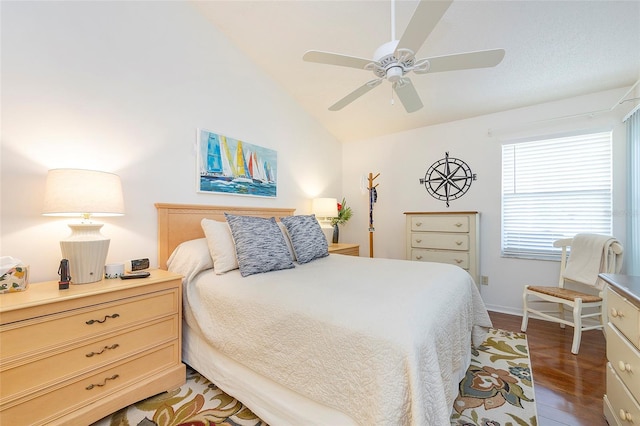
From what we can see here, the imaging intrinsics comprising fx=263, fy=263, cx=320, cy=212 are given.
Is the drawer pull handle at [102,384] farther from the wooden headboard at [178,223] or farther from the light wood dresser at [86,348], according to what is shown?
the wooden headboard at [178,223]

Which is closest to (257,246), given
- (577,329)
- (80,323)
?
(80,323)

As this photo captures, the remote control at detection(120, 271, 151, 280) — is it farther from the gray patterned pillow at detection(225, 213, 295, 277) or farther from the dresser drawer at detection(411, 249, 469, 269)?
the dresser drawer at detection(411, 249, 469, 269)

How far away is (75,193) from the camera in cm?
152

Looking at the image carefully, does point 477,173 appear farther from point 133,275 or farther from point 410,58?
point 133,275

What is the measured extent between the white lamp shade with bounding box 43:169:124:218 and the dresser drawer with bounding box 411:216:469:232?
310 cm

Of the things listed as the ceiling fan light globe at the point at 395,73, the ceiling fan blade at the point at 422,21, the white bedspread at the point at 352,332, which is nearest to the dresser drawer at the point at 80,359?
the white bedspread at the point at 352,332

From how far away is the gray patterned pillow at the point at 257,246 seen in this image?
6.36 ft

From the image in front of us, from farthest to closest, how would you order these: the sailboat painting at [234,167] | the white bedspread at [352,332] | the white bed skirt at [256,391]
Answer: the sailboat painting at [234,167]
the white bed skirt at [256,391]
the white bedspread at [352,332]

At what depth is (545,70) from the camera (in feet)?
8.06

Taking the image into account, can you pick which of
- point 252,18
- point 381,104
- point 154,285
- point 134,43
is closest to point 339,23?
point 252,18

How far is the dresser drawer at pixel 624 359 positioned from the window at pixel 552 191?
189 centimetres

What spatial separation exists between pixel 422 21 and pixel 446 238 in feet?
8.17

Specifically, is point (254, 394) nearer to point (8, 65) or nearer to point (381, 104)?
point (8, 65)

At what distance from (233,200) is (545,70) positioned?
3.28 m
